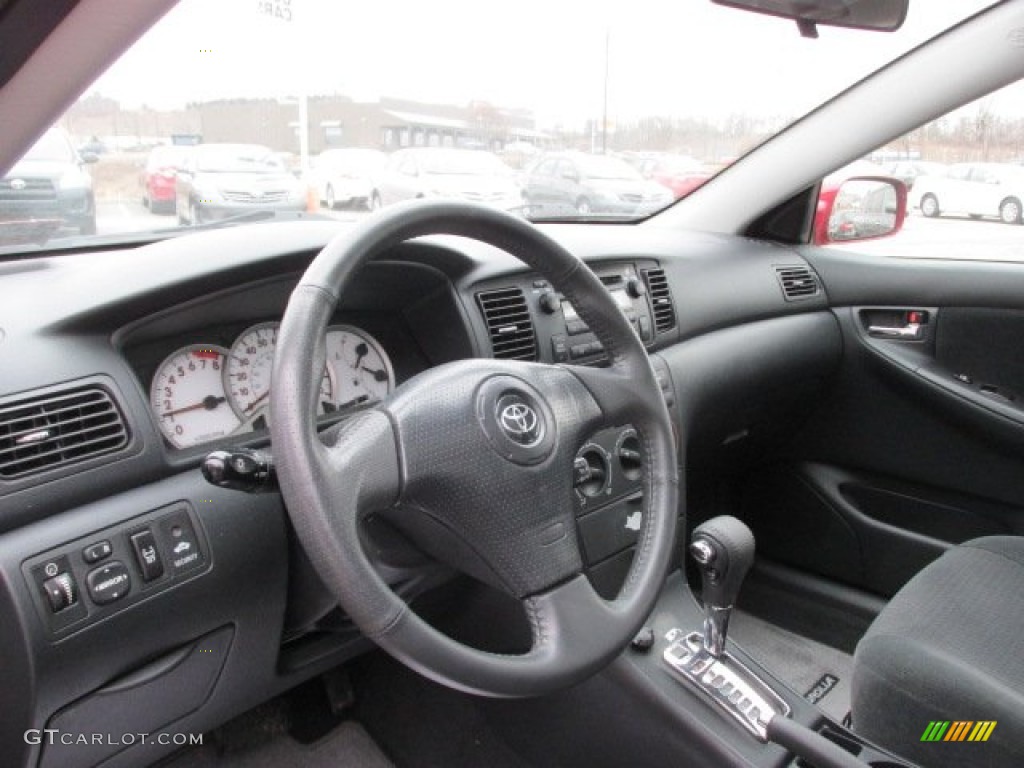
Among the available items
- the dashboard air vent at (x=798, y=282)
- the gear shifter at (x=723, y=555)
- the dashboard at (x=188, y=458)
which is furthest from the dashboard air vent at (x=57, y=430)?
the dashboard air vent at (x=798, y=282)

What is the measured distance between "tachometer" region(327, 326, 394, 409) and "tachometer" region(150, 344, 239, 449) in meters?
0.21

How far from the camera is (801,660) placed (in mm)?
2574

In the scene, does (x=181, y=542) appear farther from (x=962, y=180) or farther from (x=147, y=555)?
(x=962, y=180)

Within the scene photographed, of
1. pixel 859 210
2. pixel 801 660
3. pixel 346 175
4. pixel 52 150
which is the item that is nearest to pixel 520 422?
pixel 52 150

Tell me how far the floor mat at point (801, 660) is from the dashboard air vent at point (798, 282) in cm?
101

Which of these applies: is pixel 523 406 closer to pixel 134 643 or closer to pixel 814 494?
pixel 134 643

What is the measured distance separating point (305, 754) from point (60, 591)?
A: 1102 mm

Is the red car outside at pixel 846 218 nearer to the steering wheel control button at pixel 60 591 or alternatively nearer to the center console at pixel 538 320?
the center console at pixel 538 320

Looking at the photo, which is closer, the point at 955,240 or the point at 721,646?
the point at 721,646

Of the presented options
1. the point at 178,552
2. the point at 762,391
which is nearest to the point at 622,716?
the point at 178,552

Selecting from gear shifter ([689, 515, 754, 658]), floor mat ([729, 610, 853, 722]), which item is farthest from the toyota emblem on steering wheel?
floor mat ([729, 610, 853, 722])

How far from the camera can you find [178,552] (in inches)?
51.7

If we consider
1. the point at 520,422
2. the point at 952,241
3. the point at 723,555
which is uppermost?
the point at 952,241

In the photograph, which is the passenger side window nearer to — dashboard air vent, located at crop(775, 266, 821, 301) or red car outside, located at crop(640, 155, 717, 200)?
dashboard air vent, located at crop(775, 266, 821, 301)
